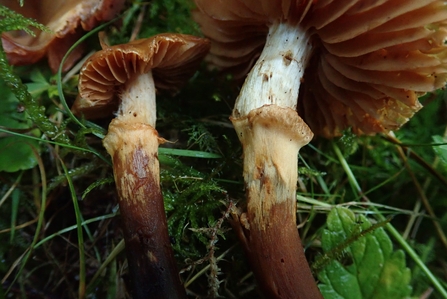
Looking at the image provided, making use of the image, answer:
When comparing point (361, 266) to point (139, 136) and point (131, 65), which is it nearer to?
point (139, 136)

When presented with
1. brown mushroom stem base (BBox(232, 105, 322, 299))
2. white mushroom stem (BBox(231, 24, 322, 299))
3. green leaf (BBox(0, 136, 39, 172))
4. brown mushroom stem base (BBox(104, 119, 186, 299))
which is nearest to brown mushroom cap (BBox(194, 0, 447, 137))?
white mushroom stem (BBox(231, 24, 322, 299))

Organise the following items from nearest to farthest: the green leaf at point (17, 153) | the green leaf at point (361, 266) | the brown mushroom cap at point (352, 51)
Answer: the brown mushroom cap at point (352, 51) → the green leaf at point (361, 266) → the green leaf at point (17, 153)

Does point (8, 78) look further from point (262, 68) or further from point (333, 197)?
point (333, 197)

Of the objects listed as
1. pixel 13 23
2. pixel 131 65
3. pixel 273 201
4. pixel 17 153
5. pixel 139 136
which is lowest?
pixel 273 201

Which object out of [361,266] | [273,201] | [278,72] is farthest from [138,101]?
[361,266]

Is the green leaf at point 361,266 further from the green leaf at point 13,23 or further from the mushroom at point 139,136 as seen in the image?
the green leaf at point 13,23

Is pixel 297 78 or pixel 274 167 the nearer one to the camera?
pixel 274 167

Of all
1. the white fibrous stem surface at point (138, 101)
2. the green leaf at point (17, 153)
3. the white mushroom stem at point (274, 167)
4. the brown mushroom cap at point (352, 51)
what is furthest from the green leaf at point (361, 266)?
the green leaf at point (17, 153)
